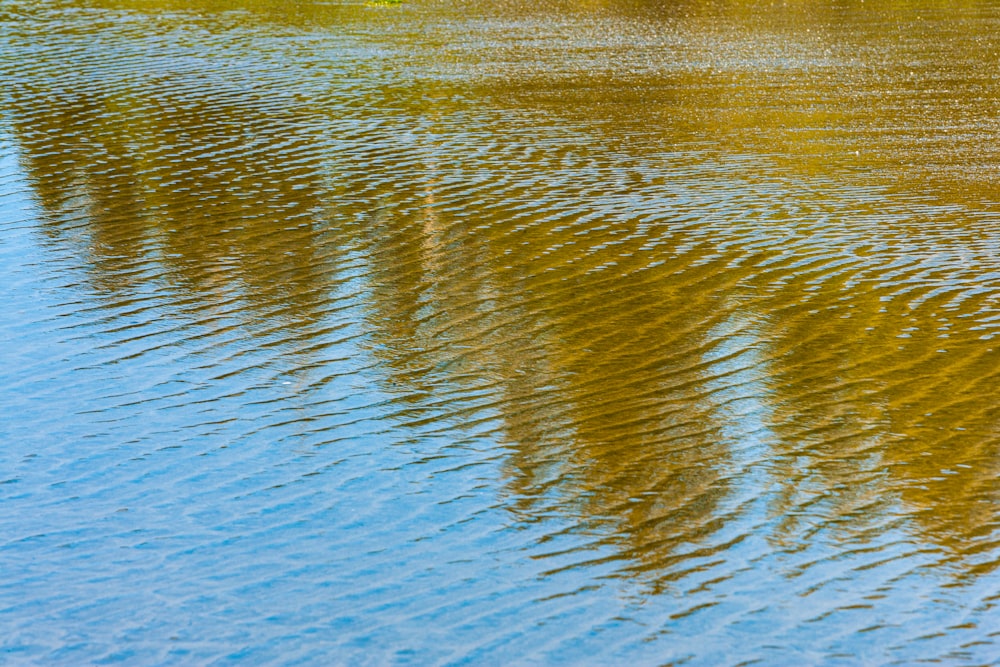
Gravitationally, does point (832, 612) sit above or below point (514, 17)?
below

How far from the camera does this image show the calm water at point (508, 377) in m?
6.26

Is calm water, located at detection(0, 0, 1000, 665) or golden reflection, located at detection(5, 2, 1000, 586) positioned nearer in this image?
calm water, located at detection(0, 0, 1000, 665)

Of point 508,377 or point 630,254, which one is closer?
point 508,377

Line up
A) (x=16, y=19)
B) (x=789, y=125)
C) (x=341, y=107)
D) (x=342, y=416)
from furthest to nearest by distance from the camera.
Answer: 1. (x=16, y=19)
2. (x=341, y=107)
3. (x=789, y=125)
4. (x=342, y=416)

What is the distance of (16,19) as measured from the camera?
1134 inches

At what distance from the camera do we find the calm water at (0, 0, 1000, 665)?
6.26m

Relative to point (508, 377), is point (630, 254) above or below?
above

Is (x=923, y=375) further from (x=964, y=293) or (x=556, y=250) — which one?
(x=556, y=250)

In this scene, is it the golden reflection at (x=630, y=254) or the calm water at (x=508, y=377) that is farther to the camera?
the golden reflection at (x=630, y=254)

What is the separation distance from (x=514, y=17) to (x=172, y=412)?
19.7 m

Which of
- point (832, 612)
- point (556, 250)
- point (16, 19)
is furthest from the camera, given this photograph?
point (16, 19)

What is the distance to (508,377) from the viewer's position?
908 cm

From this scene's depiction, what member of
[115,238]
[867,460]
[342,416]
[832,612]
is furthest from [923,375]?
[115,238]

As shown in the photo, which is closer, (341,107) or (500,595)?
(500,595)
